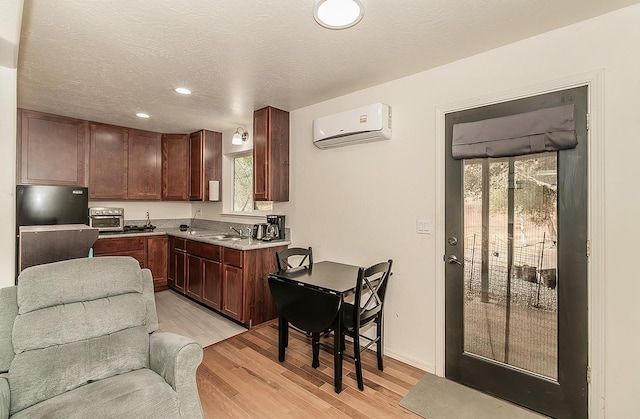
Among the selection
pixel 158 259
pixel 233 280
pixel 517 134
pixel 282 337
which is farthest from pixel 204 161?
pixel 517 134

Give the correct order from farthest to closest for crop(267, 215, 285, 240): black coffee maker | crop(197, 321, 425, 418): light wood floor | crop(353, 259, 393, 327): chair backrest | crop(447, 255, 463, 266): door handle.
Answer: crop(267, 215, 285, 240): black coffee maker → crop(447, 255, 463, 266): door handle → crop(353, 259, 393, 327): chair backrest → crop(197, 321, 425, 418): light wood floor

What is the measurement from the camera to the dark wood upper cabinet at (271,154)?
3369mm

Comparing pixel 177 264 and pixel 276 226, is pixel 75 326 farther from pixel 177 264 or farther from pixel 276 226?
pixel 177 264

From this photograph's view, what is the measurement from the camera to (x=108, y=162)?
418 centimetres

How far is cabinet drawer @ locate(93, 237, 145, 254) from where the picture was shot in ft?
12.7

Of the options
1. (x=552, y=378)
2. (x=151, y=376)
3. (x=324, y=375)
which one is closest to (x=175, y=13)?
(x=151, y=376)

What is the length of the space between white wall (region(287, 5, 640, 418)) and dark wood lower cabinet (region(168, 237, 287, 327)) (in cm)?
55

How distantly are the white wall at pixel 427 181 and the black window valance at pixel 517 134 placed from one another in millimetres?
182

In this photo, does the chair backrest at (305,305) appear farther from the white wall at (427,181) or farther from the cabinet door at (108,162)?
the cabinet door at (108,162)

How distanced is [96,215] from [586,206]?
502 centimetres

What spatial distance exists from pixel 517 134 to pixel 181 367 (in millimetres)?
2368

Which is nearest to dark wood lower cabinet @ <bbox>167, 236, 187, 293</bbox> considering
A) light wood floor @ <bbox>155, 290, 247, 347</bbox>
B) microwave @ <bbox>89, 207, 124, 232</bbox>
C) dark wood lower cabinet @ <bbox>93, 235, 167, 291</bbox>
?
dark wood lower cabinet @ <bbox>93, 235, 167, 291</bbox>

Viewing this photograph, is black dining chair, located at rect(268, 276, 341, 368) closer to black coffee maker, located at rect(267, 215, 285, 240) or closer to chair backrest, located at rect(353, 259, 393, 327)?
chair backrest, located at rect(353, 259, 393, 327)

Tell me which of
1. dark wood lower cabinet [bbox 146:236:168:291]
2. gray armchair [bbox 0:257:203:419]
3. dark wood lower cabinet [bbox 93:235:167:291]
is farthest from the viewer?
dark wood lower cabinet [bbox 146:236:168:291]
